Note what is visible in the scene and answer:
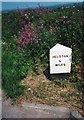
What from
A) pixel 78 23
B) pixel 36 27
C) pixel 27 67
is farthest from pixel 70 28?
pixel 27 67

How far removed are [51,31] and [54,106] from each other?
1201 millimetres

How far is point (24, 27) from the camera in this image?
17.8 feet

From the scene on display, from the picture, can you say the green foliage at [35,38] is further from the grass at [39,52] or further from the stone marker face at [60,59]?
the stone marker face at [60,59]

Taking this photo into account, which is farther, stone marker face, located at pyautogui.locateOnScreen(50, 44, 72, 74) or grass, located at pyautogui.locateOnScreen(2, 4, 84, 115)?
stone marker face, located at pyautogui.locateOnScreen(50, 44, 72, 74)

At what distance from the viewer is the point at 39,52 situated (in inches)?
216

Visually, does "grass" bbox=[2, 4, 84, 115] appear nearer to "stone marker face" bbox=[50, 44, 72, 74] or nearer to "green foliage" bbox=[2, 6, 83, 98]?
"green foliage" bbox=[2, 6, 83, 98]

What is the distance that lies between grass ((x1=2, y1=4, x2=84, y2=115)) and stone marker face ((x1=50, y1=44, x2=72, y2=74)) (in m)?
0.16

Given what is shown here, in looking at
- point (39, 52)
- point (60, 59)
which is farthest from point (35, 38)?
point (60, 59)

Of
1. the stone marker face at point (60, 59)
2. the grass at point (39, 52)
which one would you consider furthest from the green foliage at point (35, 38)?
the stone marker face at point (60, 59)

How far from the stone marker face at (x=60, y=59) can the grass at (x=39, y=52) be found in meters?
0.16

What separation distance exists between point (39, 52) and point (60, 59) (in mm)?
390

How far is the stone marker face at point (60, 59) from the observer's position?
5227 millimetres

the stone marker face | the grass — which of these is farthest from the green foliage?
the stone marker face

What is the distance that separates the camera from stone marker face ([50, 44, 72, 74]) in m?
5.23
